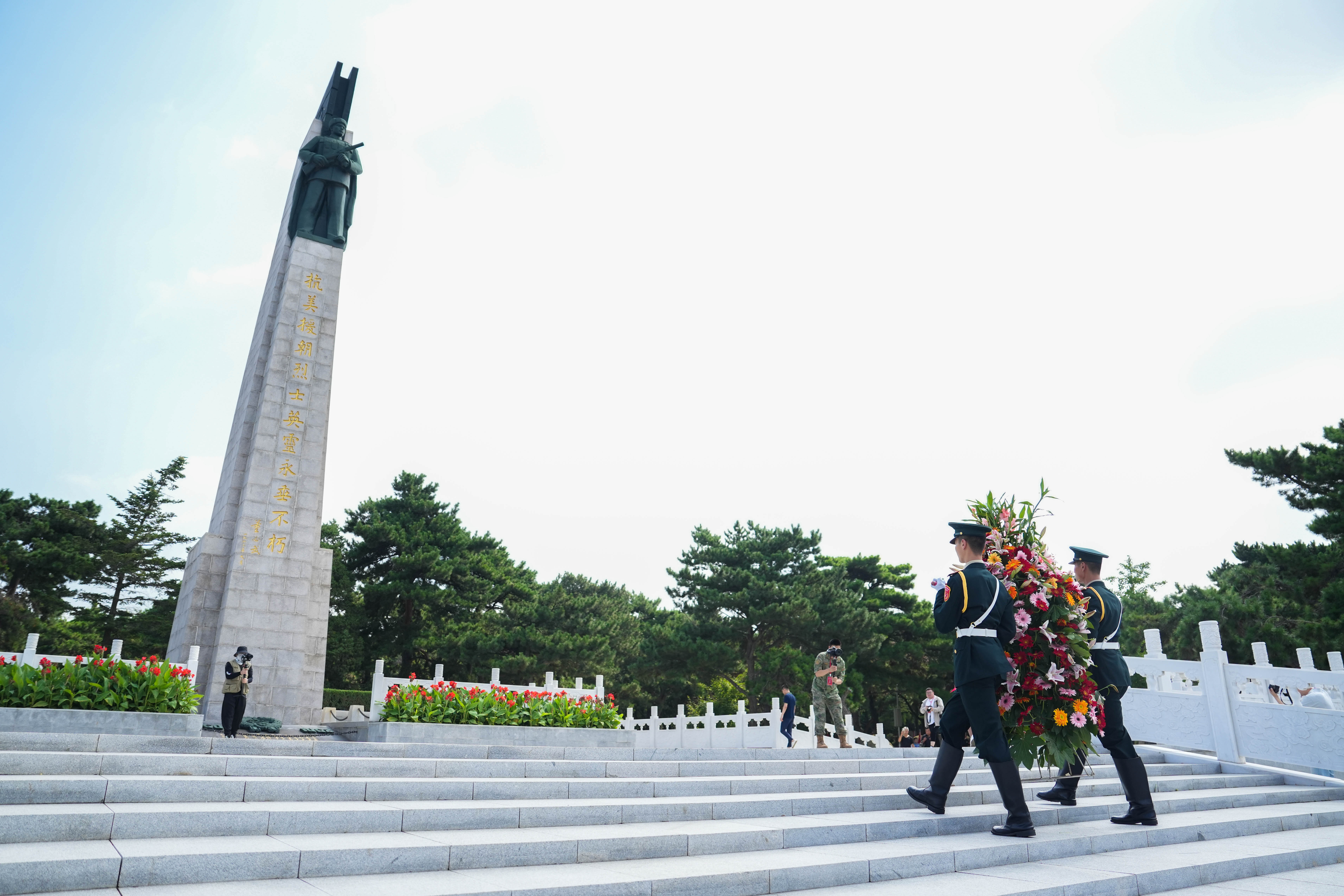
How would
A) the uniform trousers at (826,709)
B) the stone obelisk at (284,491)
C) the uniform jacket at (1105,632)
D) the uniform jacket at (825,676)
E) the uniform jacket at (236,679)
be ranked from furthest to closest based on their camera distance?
the stone obelisk at (284,491) < the uniform trousers at (826,709) < the uniform jacket at (825,676) < the uniform jacket at (236,679) < the uniform jacket at (1105,632)

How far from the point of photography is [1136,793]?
17.5 ft

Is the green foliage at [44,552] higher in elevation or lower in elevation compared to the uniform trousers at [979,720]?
higher

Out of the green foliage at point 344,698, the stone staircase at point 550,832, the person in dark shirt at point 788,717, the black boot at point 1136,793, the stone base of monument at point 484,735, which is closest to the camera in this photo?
the stone staircase at point 550,832

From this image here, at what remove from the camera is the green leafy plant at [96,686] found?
8.41 m

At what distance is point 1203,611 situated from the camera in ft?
90.0

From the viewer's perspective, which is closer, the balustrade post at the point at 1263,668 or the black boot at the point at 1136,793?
the black boot at the point at 1136,793

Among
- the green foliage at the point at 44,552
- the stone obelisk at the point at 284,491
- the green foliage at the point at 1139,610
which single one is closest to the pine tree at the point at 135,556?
the green foliage at the point at 44,552

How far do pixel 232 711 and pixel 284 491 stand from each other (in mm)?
5008

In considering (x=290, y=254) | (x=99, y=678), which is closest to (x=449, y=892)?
(x=99, y=678)

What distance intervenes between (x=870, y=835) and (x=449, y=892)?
263cm

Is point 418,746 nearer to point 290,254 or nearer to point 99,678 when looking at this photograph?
point 99,678

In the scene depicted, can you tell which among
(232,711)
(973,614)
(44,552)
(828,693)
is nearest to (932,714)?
(828,693)

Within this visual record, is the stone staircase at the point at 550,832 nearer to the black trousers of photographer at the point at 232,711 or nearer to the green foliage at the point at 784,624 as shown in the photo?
the black trousers of photographer at the point at 232,711

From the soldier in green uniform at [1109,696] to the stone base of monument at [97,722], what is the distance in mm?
8114
